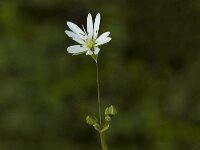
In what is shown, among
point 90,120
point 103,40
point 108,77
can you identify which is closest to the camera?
point 90,120

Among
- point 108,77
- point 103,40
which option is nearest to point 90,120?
point 103,40

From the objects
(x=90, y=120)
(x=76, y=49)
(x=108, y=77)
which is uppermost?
(x=76, y=49)

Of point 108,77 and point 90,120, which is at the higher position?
point 90,120

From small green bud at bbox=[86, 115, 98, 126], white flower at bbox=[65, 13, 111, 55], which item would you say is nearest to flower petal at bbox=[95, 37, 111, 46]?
white flower at bbox=[65, 13, 111, 55]

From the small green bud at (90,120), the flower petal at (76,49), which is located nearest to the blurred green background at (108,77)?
the flower petal at (76,49)

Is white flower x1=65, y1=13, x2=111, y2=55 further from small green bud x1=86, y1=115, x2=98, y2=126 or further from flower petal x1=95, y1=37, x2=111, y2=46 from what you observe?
small green bud x1=86, y1=115, x2=98, y2=126

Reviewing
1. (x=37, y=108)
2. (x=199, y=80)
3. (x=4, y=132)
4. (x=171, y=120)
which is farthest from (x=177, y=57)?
(x=4, y=132)

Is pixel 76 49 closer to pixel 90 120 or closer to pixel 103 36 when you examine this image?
pixel 103 36

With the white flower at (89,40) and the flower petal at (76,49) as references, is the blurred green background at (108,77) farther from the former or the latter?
the flower petal at (76,49)
